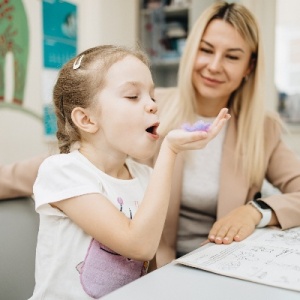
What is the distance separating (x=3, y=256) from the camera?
1.00 meters

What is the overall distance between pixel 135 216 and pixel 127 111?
0.73ft

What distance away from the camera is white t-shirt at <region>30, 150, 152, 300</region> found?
839 mm

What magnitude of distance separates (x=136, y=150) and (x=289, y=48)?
2.79 meters

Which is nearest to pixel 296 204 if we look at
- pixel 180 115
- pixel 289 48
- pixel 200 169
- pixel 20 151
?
pixel 200 169

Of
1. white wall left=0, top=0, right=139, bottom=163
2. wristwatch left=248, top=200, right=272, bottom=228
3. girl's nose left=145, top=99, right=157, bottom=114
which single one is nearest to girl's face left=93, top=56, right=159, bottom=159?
girl's nose left=145, top=99, right=157, bottom=114

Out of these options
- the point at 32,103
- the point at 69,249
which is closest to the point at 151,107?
the point at 69,249

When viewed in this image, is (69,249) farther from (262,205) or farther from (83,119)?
(262,205)

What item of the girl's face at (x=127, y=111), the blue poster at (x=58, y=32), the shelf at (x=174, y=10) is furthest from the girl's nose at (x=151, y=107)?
the shelf at (x=174, y=10)

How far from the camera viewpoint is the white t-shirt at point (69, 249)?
0.84m

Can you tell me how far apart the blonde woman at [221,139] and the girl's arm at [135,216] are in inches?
23.0

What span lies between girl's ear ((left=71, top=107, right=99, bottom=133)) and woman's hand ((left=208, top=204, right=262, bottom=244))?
1.27ft

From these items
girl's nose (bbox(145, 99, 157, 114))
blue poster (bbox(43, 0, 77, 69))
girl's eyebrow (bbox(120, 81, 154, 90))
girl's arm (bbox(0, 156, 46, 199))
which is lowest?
girl's arm (bbox(0, 156, 46, 199))

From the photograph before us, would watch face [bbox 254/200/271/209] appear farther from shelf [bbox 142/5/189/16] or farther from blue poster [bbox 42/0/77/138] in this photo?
shelf [bbox 142/5/189/16]

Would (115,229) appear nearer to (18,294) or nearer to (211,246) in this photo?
(211,246)
